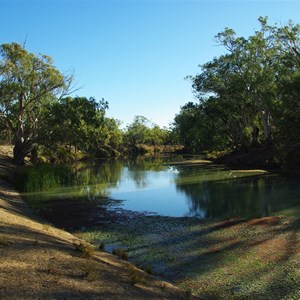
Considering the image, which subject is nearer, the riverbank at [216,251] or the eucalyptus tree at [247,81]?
the riverbank at [216,251]

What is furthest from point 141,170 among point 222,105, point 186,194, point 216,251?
point 216,251

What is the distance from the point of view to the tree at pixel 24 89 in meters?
43.8

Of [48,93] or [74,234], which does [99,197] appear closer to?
[74,234]

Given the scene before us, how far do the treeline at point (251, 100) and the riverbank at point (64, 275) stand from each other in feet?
104

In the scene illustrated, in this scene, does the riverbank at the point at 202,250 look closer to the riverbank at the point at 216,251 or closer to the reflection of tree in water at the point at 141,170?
the riverbank at the point at 216,251

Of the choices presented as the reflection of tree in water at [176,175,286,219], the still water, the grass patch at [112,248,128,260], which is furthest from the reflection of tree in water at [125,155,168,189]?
the grass patch at [112,248,128,260]

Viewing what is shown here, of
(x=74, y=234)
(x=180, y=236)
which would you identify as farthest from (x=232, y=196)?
(x=74, y=234)

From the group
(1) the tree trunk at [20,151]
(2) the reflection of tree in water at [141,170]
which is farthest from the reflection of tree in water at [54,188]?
(1) the tree trunk at [20,151]

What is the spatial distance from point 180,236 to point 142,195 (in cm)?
1316

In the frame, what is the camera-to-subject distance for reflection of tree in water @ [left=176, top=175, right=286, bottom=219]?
64.7 ft

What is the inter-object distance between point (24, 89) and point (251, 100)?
106 feet

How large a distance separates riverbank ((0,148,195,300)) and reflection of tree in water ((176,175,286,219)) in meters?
10.2

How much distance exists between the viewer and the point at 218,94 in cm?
5694

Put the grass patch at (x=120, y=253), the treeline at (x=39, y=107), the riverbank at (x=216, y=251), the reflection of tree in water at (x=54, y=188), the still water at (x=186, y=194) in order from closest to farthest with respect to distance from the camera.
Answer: the riverbank at (x=216, y=251)
the grass patch at (x=120, y=253)
the still water at (x=186, y=194)
the reflection of tree in water at (x=54, y=188)
the treeline at (x=39, y=107)
